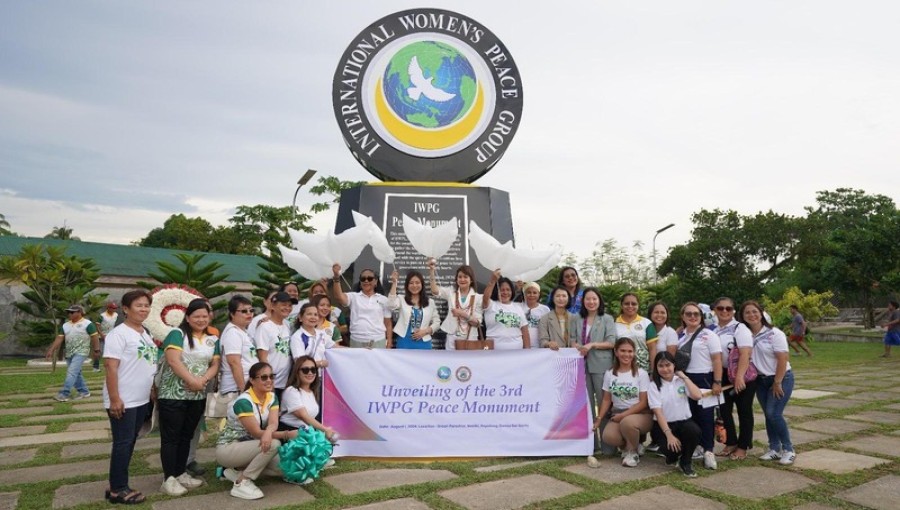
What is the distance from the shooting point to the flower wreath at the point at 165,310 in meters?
4.14

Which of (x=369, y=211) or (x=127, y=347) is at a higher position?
(x=369, y=211)

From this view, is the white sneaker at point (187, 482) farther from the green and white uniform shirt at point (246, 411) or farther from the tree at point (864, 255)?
the tree at point (864, 255)

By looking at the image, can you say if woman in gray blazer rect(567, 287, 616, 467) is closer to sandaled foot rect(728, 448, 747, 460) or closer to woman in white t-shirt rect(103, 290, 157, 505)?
sandaled foot rect(728, 448, 747, 460)

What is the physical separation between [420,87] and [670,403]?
183 inches

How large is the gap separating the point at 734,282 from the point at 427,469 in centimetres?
2613

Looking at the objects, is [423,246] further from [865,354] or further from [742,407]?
[865,354]

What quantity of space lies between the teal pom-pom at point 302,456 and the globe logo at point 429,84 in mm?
4427

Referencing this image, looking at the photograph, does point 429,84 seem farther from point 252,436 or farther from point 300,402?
point 252,436

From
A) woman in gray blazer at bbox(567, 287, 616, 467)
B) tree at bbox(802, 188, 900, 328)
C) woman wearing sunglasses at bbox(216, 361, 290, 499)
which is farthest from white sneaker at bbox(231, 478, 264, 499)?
tree at bbox(802, 188, 900, 328)

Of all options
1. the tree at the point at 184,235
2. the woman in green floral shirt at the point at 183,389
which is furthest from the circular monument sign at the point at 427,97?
the tree at the point at 184,235

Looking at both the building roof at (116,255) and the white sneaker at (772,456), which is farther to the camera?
the building roof at (116,255)

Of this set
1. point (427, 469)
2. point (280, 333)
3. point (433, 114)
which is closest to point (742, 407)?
point (427, 469)

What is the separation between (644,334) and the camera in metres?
4.48

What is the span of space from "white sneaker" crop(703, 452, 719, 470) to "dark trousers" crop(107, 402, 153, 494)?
3.56 metres
